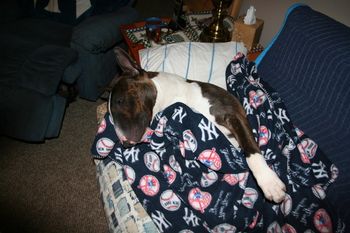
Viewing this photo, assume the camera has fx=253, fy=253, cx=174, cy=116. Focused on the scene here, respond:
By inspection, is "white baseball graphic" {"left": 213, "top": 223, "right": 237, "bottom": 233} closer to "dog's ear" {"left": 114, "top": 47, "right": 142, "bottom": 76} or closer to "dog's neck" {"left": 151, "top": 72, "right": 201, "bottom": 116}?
"dog's neck" {"left": 151, "top": 72, "right": 201, "bottom": 116}

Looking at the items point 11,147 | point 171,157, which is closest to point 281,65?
point 171,157

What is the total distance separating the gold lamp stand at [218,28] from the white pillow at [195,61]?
1.13ft

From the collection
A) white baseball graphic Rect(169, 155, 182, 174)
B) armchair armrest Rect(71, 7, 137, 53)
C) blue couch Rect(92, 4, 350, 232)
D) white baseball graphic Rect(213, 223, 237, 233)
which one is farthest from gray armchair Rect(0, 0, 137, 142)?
white baseball graphic Rect(213, 223, 237, 233)

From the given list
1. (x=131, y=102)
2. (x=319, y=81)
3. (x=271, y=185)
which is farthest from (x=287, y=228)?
(x=131, y=102)

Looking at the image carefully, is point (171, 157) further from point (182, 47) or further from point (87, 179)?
point (87, 179)

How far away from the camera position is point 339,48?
113 centimetres

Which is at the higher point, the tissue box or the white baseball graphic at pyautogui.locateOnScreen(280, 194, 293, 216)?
the tissue box

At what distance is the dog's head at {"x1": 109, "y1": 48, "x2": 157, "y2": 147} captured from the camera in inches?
47.7

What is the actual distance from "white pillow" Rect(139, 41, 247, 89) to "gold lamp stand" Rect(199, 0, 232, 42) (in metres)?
0.35

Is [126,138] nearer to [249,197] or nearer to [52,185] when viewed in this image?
[249,197]

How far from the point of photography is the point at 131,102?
1.26 metres

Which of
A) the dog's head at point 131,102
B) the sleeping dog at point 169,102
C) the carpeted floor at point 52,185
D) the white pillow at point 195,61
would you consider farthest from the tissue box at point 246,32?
the carpeted floor at point 52,185

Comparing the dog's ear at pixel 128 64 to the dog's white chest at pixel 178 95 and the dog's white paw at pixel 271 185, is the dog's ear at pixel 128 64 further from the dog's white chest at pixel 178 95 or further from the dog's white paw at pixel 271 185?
the dog's white paw at pixel 271 185

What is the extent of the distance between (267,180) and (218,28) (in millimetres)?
1343
